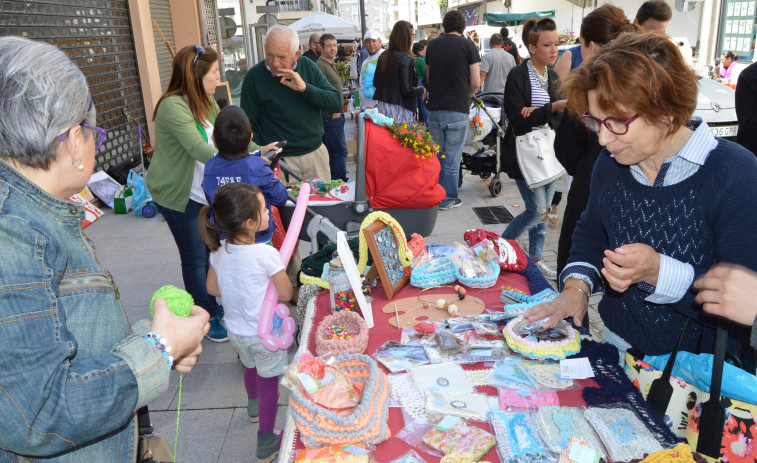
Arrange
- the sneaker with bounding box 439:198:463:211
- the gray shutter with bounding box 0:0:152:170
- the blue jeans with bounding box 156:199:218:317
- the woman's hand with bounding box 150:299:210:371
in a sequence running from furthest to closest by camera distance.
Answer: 1. the sneaker with bounding box 439:198:463:211
2. the gray shutter with bounding box 0:0:152:170
3. the blue jeans with bounding box 156:199:218:317
4. the woman's hand with bounding box 150:299:210:371

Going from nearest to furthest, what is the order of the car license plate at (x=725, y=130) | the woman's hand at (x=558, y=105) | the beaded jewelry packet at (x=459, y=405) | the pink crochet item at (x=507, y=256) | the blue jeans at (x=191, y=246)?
1. the beaded jewelry packet at (x=459, y=405)
2. the pink crochet item at (x=507, y=256)
3. the blue jeans at (x=191, y=246)
4. the woman's hand at (x=558, y=105)
5. the car license plate at (x=725, y=130)

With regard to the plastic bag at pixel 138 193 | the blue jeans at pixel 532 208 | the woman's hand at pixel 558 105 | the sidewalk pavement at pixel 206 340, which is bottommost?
the sidewalk pavement at pixel 206 340

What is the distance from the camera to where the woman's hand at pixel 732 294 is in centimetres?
129

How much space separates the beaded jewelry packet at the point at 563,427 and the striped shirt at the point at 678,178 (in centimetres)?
45

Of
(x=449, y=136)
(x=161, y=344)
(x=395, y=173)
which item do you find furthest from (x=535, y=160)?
(x=161, y=344)

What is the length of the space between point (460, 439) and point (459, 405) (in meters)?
0.15

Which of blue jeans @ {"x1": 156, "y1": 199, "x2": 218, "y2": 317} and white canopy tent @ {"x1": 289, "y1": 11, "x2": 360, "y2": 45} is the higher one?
white canopy tent @ {"x1": 289, "y1": 11, "x2": 360, "y2": 45}

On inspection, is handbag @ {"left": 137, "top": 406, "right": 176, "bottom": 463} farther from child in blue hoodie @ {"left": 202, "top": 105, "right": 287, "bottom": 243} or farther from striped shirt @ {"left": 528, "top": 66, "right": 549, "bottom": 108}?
striped shirt @ {"left": 528, "top": 66, "right": 549, "bottom": 108}

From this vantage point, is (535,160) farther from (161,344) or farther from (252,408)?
(161,344)

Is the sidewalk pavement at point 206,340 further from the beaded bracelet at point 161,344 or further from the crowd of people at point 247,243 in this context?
the beaded bracelet at point 161,344

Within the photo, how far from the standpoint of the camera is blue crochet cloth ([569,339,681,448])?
158cm

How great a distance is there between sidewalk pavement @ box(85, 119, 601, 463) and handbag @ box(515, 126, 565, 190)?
110 cm

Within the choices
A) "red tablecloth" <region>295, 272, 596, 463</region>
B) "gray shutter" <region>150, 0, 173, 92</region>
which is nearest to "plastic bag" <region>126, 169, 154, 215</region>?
"gray shutter" <region>150, 0, 173, 92</region>

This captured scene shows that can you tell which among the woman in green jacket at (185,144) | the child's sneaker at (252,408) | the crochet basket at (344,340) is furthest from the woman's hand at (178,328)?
the woman in green jacket at (185,144)
